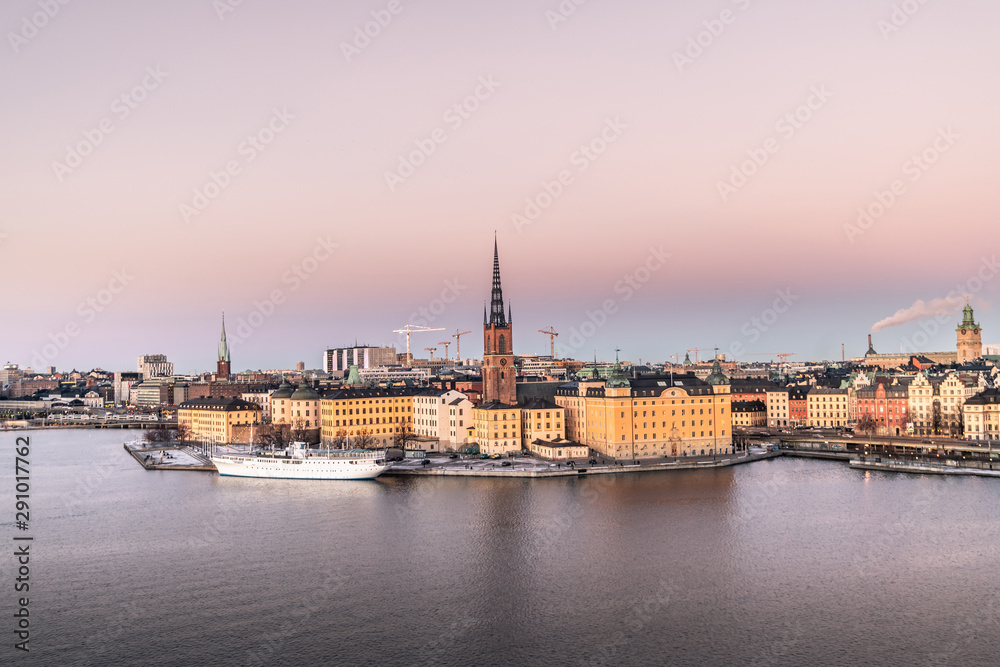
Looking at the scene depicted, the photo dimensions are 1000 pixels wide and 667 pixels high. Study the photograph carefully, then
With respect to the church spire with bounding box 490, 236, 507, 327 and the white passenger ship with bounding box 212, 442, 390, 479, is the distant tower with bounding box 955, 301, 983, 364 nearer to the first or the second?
the church spire with bounding box 490, 236, 507, 327

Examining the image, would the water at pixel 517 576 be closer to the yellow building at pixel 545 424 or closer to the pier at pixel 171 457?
the pier at pixel 171 457

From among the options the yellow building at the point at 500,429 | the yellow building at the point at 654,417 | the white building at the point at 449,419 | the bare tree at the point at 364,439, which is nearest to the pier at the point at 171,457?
the bare tree at the point at 364,439

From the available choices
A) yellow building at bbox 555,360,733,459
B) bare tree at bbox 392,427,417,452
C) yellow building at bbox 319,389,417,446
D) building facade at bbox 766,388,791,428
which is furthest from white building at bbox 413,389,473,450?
building facade at bbox 766,388,791,428

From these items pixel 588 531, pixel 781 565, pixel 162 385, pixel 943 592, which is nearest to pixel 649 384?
pixel 588 531

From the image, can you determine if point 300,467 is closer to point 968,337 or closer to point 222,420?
point 222,420

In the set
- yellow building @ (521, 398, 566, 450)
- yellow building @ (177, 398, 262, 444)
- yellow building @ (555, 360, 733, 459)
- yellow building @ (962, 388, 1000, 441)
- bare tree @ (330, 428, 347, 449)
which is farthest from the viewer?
yellow building @ (177, 398, 262, 444)

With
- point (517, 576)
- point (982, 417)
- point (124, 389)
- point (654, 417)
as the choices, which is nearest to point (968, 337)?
point (982, 417)

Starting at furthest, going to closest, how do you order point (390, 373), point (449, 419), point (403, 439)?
point (390, 373)
point (403, 439)
point (449, 419)
